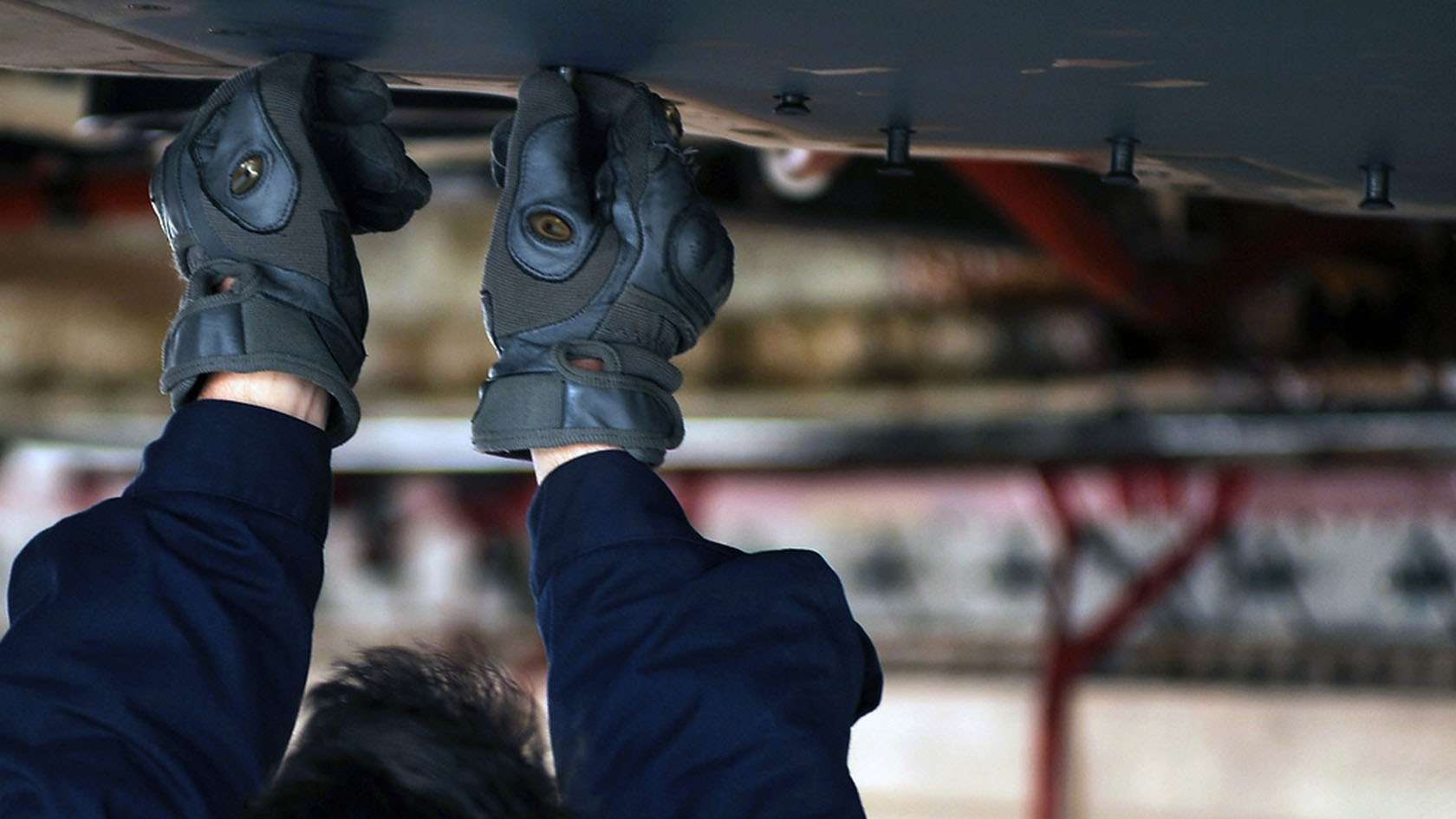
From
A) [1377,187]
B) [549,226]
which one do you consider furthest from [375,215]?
[1377,187]

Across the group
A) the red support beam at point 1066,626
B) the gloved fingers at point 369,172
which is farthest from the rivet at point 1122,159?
the red support beam at point 1066,626

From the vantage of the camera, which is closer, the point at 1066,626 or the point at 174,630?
the point at 174,630

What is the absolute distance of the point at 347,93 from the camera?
1.22 meters

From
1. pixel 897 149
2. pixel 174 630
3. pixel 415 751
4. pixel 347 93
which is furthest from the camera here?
pixel 897 149

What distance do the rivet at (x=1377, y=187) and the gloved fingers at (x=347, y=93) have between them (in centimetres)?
81

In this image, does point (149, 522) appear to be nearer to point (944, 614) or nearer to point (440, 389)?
point (944, 614)

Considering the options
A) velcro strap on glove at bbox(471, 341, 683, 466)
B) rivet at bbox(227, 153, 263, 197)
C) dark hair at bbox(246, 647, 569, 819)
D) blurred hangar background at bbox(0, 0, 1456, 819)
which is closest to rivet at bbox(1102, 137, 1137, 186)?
blurred hangar background at bbox(0, 0, 1456, 819)

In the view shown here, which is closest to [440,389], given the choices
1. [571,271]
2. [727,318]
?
[727,318]

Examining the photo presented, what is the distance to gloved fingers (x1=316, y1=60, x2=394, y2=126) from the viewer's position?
121 centimetres

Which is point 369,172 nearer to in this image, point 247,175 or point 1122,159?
point 247,175

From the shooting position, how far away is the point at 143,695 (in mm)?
931

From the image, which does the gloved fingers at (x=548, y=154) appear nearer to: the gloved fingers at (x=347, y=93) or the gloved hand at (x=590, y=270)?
the gloved hand at (x=590, y=270)

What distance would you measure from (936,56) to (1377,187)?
1.59 feet

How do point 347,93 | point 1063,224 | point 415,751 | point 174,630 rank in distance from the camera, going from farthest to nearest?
point 1063,224 → point 347,93 → point 174,630 → point 415,751
